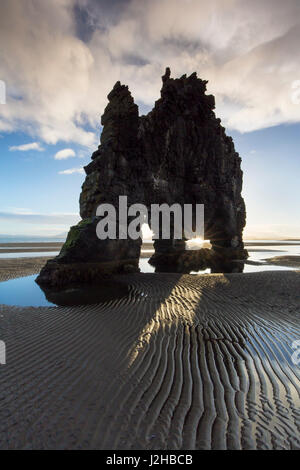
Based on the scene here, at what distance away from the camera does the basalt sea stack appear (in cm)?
1656

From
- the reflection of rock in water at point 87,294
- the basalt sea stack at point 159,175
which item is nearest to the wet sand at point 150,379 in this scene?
the reflection of rock in water at point 87,294

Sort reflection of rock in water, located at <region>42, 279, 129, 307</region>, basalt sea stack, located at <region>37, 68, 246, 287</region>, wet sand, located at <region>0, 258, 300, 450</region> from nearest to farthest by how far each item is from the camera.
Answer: wet sand, located at <region>0, 258, 300, 450</region>, reflection of rock in water, located at <region>42, 279, 129, 307</region>, basalt sea stack, located at <region>37, 68, 246, 287</region>

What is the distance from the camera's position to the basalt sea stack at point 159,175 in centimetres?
1656

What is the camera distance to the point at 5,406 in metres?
3.21

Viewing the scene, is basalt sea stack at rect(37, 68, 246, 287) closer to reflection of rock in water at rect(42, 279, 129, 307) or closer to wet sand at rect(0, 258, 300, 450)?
reflection of rock in water at rect(42, 279, 129, 307)

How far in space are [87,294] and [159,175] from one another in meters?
17.3

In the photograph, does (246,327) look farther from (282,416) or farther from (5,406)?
(5,406)

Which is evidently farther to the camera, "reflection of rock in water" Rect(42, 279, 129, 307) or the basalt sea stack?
the basalt sea stack

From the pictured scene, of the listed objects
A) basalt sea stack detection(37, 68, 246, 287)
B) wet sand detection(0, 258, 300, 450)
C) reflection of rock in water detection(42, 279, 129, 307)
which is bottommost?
reflection of rock in water detection(42, 279, 129, 307)

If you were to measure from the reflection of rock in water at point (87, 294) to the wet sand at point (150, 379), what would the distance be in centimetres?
176

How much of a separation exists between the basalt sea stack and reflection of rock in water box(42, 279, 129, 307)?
1.85m

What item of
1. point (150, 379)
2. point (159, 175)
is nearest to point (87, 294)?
point (150, 379)

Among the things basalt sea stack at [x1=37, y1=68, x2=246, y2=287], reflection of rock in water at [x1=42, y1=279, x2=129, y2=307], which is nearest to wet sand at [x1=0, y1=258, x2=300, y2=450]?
reflection of rock in water at [x1=42, y1=279, x2=129, y2=307]

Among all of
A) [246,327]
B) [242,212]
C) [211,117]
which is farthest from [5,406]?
[242,212]
